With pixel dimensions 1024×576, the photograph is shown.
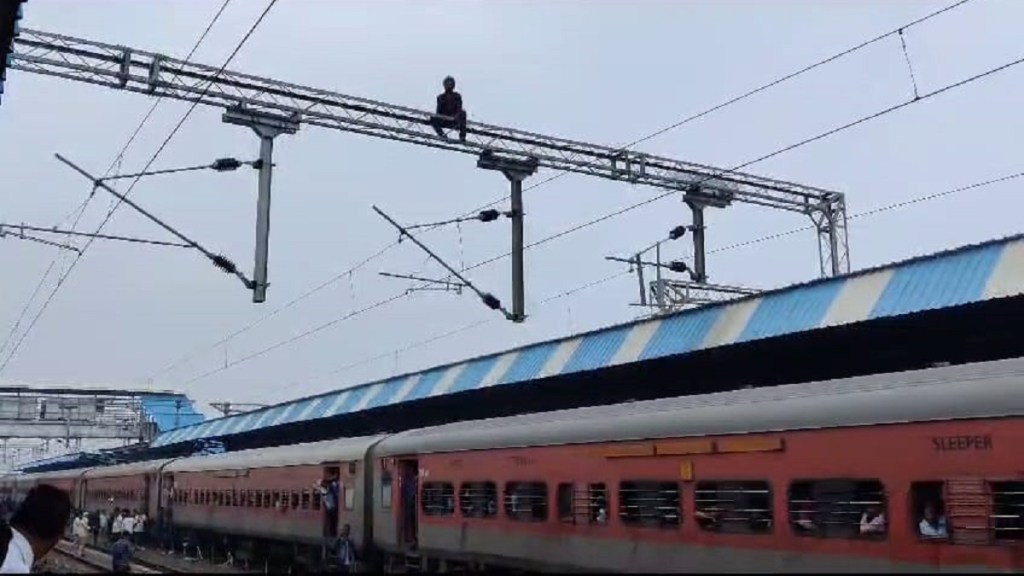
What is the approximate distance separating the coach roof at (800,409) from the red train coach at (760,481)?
0.06ft

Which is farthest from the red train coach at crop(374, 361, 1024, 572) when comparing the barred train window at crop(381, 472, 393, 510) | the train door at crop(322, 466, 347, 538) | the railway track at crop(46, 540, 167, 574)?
the railway track at crop(46, 540, 167, 574)

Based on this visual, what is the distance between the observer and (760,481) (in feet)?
34.1

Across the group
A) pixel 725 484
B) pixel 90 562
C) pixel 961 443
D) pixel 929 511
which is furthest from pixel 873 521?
pixel 90 562

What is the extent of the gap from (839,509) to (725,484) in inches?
57.2

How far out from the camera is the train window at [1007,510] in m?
8.00

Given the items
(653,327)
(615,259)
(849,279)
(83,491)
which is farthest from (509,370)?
(83,491)

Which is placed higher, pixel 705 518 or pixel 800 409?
pixel 800 409

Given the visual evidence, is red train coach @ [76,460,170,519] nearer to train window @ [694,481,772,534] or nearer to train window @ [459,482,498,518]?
train window @ [459,482,498,518]

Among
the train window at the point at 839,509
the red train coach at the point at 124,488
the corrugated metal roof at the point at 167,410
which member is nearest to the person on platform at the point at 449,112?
the train window at the point at 839,509

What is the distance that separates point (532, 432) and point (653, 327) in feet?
20.7

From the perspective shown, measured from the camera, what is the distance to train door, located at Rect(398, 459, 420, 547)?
17750mm

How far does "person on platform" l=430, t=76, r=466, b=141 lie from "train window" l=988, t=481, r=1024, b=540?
1220cm

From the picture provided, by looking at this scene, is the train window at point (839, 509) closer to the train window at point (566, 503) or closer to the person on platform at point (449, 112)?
the train window at point (566, 503)

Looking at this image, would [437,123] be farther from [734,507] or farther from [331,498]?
[734,507]
